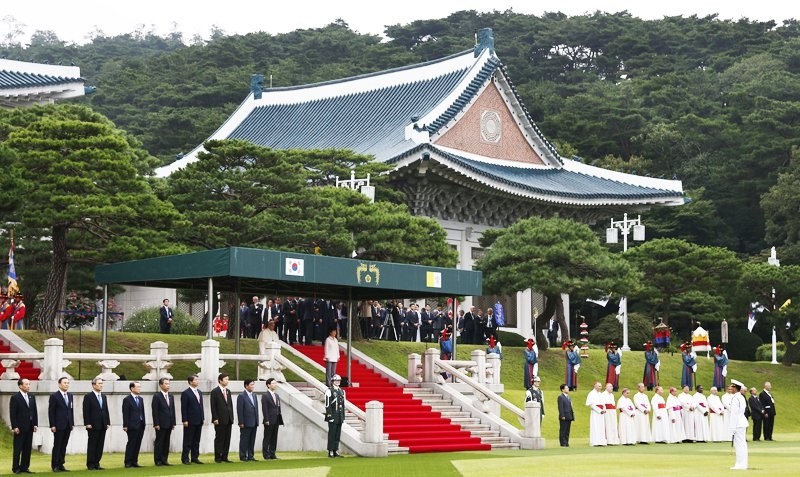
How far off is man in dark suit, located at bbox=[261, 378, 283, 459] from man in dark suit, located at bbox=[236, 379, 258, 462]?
0.21m

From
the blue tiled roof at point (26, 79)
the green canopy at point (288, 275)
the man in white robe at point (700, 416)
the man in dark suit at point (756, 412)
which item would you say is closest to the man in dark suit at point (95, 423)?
the green canopy at point (288, 275)

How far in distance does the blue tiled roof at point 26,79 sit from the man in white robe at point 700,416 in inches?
852

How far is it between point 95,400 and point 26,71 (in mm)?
21818

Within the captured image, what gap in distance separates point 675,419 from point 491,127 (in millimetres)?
20648

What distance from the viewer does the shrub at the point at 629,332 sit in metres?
50.5

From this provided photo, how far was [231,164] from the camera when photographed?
110ft

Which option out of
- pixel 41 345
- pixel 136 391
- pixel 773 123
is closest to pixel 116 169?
pixel 41 345

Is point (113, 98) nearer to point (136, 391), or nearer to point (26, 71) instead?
point (26, 71)

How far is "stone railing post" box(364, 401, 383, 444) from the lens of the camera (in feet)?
76.0

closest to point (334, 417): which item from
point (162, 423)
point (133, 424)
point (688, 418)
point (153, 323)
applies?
point (162, 423)

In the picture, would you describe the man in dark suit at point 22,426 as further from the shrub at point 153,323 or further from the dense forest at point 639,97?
the dense forest at point 639,97

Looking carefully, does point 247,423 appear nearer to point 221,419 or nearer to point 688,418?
point 221,419

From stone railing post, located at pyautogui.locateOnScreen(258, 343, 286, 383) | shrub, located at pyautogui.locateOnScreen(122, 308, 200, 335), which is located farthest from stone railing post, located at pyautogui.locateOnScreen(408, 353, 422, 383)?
shrub, located at pyautogui.locateOnScreen(122, 308, 200, 335)

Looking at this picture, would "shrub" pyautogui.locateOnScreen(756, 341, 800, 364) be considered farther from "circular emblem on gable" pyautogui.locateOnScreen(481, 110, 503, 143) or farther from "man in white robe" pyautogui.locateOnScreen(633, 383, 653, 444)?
"man in white robe" pyautogui.locateOnScreen(633, 383, 653, 444)
